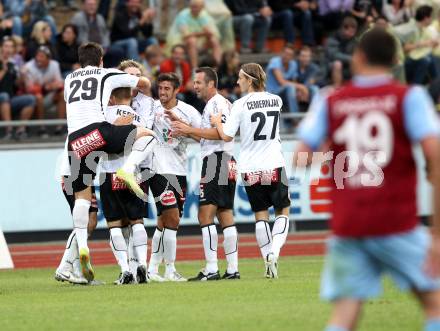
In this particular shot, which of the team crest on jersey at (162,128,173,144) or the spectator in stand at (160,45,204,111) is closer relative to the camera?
the team crest on jersey at (162,128,173,144)

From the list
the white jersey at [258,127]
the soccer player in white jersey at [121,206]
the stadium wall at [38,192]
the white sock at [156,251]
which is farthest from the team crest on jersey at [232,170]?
the stadium wall at [38,192]

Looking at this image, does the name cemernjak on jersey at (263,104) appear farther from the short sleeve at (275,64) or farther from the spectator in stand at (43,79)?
the spectator in stand at (43,79)

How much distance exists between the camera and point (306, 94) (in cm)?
2389

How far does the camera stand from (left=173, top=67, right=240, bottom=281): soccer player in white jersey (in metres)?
14.5

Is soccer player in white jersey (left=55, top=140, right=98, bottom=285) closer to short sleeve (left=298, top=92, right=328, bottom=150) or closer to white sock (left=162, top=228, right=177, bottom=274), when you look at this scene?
white sock (left=162, top=228, right=177, bottom=274)

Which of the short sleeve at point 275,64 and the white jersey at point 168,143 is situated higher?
the short sleeve at point 275,64

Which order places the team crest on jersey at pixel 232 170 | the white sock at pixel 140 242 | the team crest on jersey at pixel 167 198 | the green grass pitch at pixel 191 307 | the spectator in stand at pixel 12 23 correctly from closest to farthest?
the green grass pitch at pixel 191 307
the white sock at pixel 140 242
the team crest on jersey at pixel 167 198
the team crest on jersey at pixel 232 170
the spectator in stand at pixel 12 23

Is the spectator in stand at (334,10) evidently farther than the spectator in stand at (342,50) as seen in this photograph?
Yes

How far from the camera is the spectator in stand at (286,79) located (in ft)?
77.2

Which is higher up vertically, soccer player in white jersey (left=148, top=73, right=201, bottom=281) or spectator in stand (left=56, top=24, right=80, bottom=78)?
spectator in stand (left=56, top=24, right=80, bottom=78)

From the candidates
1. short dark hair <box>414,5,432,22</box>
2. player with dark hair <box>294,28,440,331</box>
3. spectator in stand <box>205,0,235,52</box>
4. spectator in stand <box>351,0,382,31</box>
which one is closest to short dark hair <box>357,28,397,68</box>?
player with dark hair <box>294,28,440,331</box>

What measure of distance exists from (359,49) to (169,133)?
310 inches

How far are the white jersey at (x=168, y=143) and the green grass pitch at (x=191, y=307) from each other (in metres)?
1.59

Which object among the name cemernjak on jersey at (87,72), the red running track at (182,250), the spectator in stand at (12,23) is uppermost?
the spectator in stand at (12,23)
